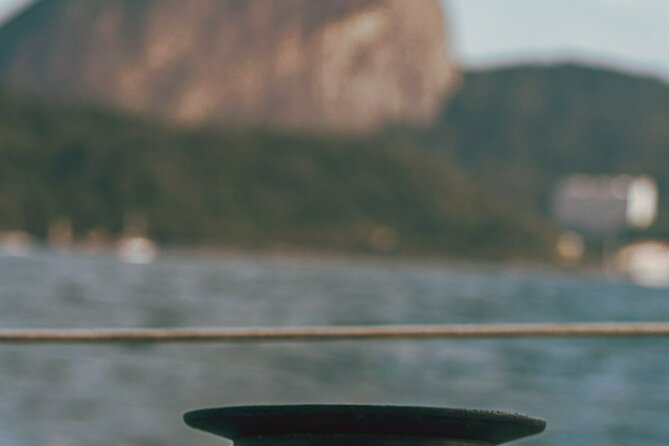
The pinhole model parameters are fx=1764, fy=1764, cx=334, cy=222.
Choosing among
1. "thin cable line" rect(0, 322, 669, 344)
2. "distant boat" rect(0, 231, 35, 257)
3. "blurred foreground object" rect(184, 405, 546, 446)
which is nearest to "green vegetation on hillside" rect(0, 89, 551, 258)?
"distant boat" rect(0, 231, 35, 257)

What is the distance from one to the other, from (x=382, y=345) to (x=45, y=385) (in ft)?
73.6

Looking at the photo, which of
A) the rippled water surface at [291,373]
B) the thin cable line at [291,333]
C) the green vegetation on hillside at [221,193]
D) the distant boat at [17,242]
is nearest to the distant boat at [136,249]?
the green vegetation on hillside at [221,193]

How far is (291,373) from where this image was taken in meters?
39.8

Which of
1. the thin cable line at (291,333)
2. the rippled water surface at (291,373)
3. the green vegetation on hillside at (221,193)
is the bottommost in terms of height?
the rippled water surface at (291,373)

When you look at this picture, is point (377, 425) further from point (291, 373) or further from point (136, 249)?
point (136, 249)

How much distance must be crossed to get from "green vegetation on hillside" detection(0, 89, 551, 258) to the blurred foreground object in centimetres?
17186

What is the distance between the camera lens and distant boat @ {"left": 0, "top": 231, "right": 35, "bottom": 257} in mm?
183000

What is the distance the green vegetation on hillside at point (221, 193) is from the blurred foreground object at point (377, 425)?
17186 cm

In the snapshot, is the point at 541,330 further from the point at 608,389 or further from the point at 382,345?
the point at 382,345

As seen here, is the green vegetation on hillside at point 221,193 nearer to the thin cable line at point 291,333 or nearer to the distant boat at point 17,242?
the distant boat at point 17,242

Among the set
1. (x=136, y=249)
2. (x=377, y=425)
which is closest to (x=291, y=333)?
(x=377, y=425)

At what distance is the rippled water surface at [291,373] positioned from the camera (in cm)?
2641

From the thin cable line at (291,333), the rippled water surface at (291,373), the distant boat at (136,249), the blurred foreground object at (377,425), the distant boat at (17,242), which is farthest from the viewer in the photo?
the distant boat at (136,249)

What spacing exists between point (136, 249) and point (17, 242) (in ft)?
43.9
